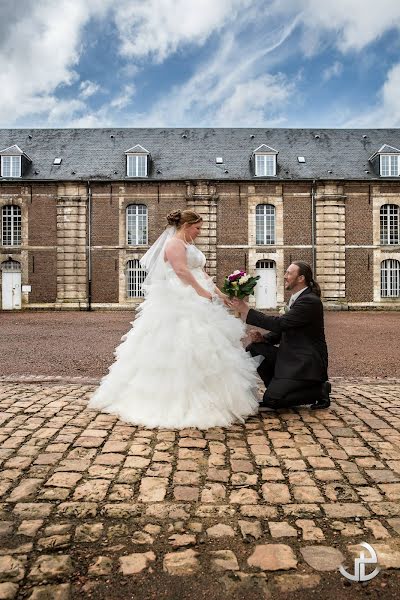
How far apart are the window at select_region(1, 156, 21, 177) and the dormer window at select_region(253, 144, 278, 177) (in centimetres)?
1301

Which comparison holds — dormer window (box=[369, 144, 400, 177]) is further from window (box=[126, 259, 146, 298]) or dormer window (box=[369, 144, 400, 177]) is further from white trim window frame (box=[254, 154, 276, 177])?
window (box=[126, 259, 146, 298])

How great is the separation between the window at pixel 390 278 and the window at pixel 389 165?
4.72 m

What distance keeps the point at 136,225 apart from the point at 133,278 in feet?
9.72

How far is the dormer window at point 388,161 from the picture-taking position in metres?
24.4

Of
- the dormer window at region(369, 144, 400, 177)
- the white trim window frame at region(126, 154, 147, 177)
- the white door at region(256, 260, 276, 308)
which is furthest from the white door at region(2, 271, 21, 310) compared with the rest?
the dormer window at region(369, 144, 400, 177)

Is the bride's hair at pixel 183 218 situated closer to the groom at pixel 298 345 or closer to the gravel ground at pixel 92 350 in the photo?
the groom at pixel 298 345

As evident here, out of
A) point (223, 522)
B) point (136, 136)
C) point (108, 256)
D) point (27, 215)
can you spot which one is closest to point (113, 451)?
point (223, 522)

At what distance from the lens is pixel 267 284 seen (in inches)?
985

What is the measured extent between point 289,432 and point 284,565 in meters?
1.85

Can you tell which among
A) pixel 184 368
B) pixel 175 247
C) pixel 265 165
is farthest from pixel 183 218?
pixel 265 165

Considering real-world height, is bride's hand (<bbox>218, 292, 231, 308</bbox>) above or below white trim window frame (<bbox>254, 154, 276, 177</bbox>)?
below

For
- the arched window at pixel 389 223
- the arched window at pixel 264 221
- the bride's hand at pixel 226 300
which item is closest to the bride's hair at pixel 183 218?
the bride's hand at pixel 226 300

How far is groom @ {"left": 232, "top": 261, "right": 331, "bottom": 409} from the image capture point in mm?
4352

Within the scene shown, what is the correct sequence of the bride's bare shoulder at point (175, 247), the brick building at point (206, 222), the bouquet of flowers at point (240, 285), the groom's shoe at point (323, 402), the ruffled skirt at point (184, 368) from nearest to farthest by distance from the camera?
the ruffled skirt at point (184, 368) < the bride's bare shoulder at point (175, 247) < the bouquet of flowers at point (240, 285) < the groom's shoe at point (323, 402) < the brick building at point (206, 222)
